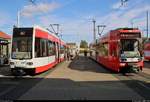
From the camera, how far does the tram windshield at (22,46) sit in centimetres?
2327

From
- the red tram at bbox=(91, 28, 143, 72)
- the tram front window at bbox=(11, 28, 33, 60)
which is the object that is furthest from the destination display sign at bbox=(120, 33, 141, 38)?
the tram front window at bbox=(11, 28, 33, 60)

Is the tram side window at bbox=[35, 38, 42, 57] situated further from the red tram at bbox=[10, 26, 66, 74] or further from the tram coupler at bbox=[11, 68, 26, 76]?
the tram coupler at bbox=[11, 68, 26, 76]

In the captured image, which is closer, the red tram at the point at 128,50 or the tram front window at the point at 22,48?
the tram front window at the point at 22,48

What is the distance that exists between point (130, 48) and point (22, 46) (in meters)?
7.58

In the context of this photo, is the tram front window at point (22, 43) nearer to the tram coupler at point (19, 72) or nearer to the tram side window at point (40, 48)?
the tram side window at point (40, 48)

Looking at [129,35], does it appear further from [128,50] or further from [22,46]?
[22,46]

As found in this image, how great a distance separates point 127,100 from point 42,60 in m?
13.3

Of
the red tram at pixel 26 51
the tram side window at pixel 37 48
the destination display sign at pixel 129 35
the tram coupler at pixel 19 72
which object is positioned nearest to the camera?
the tram coupler at pixel 19 72

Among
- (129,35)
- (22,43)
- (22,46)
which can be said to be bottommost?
(22,46)

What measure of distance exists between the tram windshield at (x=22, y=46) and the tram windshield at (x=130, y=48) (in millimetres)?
6463

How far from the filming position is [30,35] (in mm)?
23641

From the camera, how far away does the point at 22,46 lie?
23.5 metres

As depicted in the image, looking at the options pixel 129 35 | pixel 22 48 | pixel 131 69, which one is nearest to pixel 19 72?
pixel 22 48

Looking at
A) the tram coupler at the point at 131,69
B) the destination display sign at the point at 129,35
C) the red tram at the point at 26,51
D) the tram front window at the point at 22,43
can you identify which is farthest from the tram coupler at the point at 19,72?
the destination display sign at the point at 129,35
